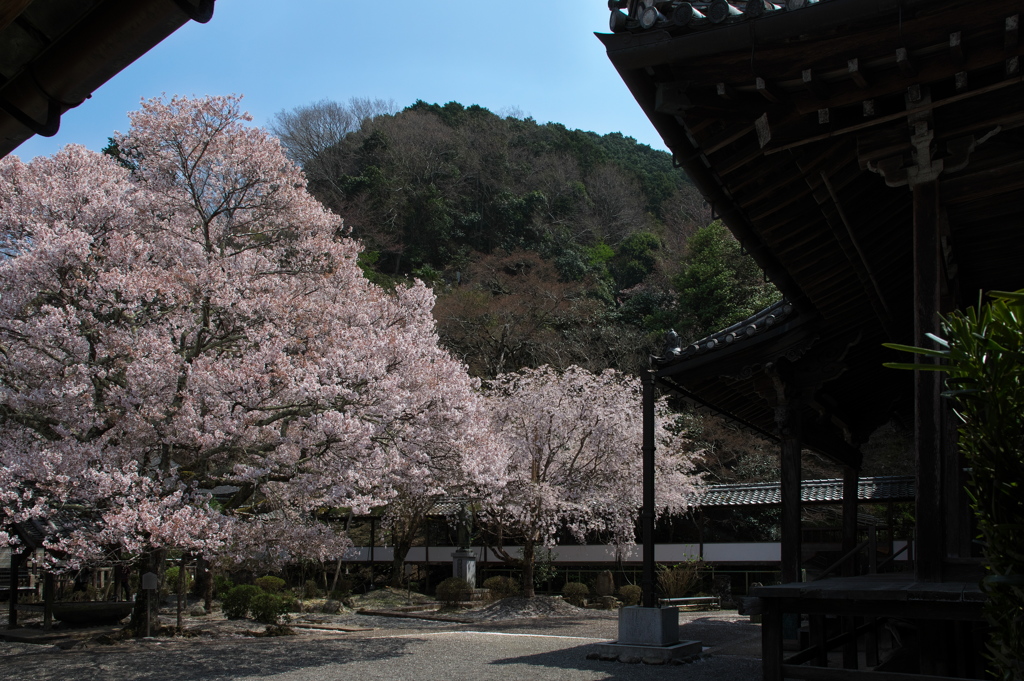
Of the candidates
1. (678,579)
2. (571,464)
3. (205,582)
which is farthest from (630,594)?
(205,582)

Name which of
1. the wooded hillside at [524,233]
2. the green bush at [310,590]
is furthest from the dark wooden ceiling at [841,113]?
the wooded hillside at [524,233]

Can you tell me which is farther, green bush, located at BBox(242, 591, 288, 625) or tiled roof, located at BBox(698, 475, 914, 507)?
tiled roof, located at BBox(698, 475, 914, 507)

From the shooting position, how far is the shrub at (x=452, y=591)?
18594mm

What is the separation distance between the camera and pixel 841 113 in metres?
4.49

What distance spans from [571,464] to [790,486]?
34.9 feet

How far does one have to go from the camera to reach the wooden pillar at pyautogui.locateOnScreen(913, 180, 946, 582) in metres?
4.16

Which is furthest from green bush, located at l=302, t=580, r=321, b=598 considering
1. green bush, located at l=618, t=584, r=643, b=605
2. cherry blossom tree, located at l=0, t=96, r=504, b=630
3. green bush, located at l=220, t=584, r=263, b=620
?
green bush, located at l=618, t=584, r=643, b=605

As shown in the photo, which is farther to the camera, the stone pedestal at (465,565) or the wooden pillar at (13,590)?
the stone pedestal at (465,565)

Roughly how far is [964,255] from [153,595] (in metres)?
12.9

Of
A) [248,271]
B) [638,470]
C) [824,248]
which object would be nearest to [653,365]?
[824,248]

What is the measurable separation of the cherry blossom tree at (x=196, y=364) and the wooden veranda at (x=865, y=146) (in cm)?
760

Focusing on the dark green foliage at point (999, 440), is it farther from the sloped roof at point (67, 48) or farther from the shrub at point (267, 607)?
the shrub at point (267, 607)

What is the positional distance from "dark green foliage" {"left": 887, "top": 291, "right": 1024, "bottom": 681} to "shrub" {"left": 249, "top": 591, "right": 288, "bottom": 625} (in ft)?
49.7

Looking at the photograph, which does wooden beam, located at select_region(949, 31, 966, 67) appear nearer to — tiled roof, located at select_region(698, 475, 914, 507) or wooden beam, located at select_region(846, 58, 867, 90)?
wooden beam, located at select_region(846, 58, 867, 90)
